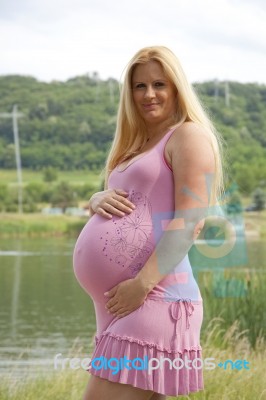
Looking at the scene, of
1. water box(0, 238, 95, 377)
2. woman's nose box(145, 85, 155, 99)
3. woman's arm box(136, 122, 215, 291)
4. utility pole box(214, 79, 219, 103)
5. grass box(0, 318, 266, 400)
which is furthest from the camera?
utility pole box(214, 79, 219, 103)

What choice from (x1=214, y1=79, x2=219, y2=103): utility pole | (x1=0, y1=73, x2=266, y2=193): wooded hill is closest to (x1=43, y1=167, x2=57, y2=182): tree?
(x1=0, y1=73, x2=266, y2=193): wooded hill

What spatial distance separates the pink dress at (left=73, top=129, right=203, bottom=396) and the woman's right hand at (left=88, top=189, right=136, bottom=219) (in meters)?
0.02

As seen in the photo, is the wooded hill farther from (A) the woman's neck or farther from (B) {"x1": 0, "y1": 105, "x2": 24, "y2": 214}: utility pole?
(A) the woman's neck

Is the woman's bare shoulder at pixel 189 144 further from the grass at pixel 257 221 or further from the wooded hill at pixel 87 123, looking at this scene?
the wooded hill at pixel 87 123

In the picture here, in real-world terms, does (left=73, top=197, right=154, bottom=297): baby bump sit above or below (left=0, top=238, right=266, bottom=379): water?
above

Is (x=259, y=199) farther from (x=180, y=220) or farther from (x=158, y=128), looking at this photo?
(x=180, y=220)

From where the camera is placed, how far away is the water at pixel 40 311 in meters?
8.63

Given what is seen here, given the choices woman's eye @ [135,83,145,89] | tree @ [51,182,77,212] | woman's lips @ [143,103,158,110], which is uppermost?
woman's eye @ [135,83,145,89]

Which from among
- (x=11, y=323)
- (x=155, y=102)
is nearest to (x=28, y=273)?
(x=11, y=323)

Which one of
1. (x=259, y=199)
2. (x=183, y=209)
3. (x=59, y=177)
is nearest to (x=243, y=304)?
(x=183, y=209)

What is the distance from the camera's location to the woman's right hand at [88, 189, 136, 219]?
2.10 meters

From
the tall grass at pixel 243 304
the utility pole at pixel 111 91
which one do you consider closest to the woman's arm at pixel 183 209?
the tall grass at pixel 243 304

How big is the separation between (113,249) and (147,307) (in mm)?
172

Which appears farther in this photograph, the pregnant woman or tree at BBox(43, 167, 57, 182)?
tree at BBox(43, 167, 57, 182)
